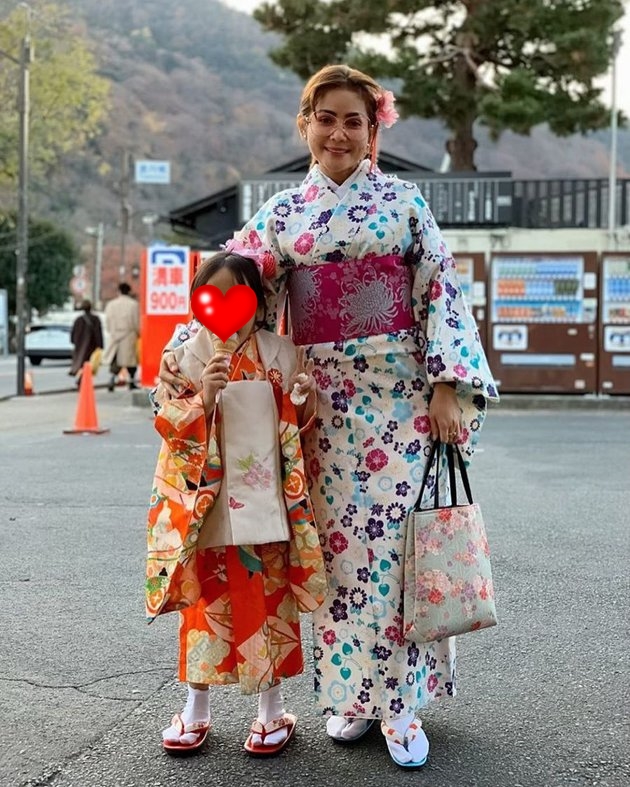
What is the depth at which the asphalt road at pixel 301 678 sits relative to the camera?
2508mm

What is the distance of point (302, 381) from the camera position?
103 inches

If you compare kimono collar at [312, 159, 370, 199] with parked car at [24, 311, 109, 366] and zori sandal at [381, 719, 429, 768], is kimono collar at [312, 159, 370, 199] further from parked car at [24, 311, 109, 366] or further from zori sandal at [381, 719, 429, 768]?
parked car at [24, 311, 109, 366]

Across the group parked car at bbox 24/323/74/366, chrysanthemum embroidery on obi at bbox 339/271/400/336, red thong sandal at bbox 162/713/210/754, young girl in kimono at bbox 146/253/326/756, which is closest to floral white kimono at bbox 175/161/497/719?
chrysanthemum embroidery on obi at bbox 339/271/400/336

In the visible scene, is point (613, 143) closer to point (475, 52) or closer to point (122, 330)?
point (475, 52)

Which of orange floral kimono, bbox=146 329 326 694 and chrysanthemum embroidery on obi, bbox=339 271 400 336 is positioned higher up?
chrysanthemum embroidery on obi, bbox=339 271 400 336

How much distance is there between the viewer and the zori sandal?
252 centimetres

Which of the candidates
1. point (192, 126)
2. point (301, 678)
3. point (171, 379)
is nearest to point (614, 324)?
point (301, 678)

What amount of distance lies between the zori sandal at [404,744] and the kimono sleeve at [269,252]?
114 cm

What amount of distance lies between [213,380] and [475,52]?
17.6m

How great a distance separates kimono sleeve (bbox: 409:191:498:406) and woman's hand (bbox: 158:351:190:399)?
0.66 metres

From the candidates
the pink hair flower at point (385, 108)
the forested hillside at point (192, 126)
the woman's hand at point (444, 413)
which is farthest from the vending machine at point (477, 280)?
the forested hillside at point (192, 126)

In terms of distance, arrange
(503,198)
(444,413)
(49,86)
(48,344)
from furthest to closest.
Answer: (48,344) < (49,86) < (503,198) < (444,413)

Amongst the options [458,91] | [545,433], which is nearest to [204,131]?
[458,91]

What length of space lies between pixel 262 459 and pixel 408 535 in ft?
1.45
